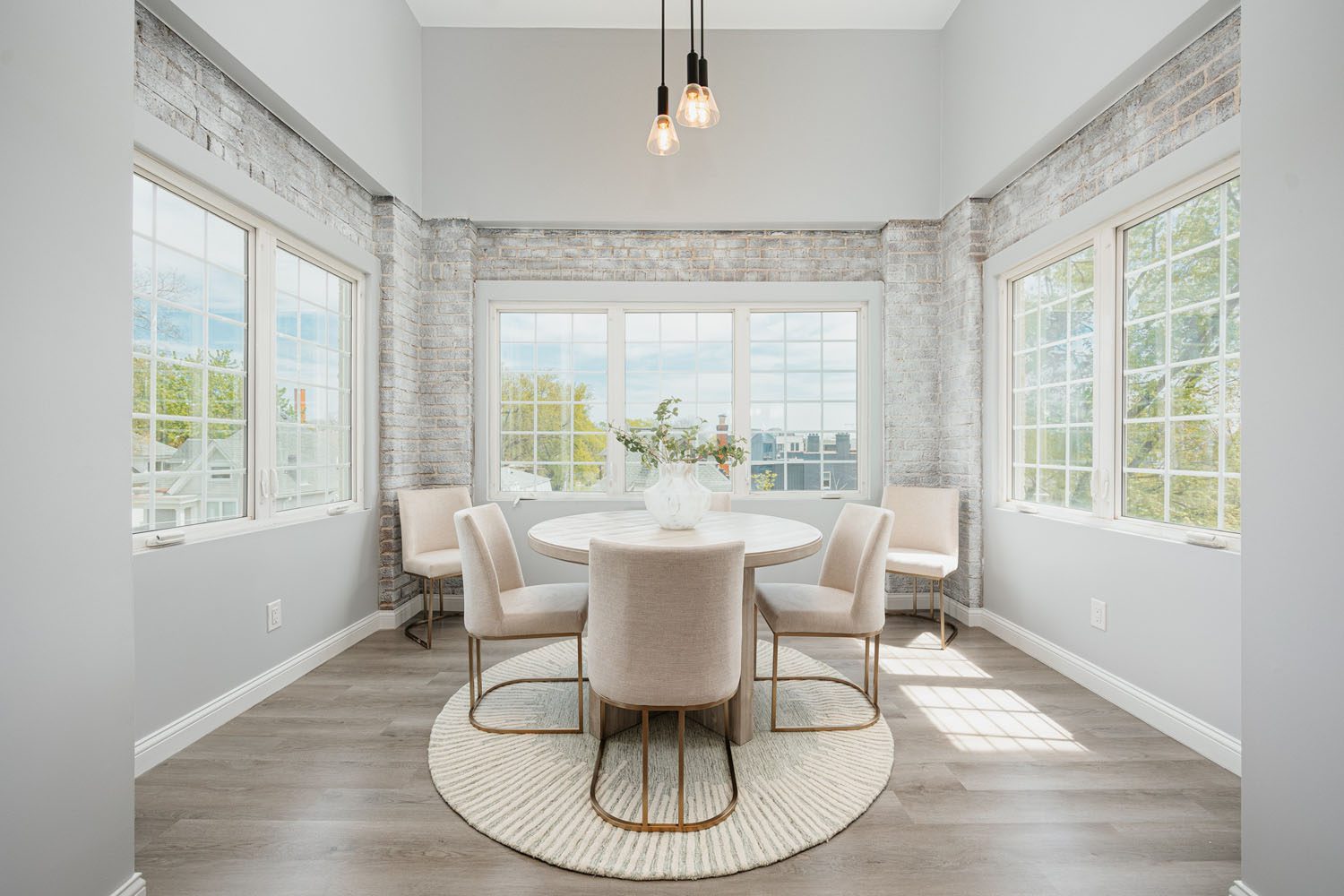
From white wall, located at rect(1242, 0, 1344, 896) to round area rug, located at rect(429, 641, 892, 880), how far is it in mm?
1026

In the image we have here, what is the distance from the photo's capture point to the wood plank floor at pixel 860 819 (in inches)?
62.3

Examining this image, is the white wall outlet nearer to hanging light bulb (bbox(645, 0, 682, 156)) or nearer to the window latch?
hanging light bulb (bbox(645, 0, 682, 156))

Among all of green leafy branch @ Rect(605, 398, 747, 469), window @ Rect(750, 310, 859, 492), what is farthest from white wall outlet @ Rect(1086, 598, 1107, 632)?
green leafy branch @ Rect(605, 398, 747, 469)

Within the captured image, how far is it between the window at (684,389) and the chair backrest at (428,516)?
45 centimetres

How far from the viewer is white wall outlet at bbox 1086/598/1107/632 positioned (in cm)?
273

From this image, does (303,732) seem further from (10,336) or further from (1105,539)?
(1105,539)

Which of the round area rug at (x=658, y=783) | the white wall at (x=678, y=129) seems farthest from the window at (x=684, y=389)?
the round area rug at (x=658, y=783)

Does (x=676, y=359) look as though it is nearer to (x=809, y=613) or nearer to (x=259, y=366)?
(x=809, y=613)

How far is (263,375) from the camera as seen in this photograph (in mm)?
2799

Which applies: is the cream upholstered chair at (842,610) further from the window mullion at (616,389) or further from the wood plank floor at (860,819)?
the window mullion at (616,389)

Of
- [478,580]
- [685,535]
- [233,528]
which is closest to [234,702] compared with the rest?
[233,528]

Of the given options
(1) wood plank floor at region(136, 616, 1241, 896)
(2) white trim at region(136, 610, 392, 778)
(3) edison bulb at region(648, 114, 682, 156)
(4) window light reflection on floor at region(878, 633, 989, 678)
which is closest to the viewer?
(1) wood plank floor at region(136, 616, 1241, 896)

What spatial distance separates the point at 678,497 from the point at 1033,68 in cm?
295

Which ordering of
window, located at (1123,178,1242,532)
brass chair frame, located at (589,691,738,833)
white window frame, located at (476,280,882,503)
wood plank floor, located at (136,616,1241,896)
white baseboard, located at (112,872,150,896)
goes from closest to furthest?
white baseboard, located at (112,872,150,896) → wood plank floor, located at (136,616,1241,896) → brass chair frame, located at (589,691,738,833) → window, located at (1123,178,1242,532) → white window frame, located at (476,280,882,503)
